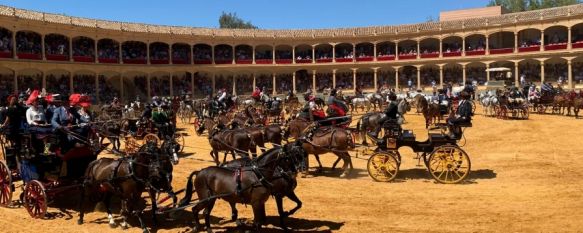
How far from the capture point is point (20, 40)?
38.4 meters

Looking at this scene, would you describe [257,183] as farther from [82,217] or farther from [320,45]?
[320,45]

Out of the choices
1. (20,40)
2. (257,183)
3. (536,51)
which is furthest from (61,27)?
(536,51)

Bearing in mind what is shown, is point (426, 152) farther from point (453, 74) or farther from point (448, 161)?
point (453, 74)

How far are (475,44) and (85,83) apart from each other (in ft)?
123

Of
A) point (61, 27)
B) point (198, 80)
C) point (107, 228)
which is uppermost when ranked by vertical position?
point (61, 27)

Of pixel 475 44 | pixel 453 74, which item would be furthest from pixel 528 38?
pixel 453 74

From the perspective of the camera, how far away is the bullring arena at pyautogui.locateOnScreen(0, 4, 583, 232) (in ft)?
33.0

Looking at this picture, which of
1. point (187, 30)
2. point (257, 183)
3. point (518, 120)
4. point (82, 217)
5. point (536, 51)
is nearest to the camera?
point (257, 183)

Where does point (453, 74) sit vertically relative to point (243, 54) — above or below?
below

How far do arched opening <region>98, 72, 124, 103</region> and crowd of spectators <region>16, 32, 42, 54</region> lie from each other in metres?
5.81

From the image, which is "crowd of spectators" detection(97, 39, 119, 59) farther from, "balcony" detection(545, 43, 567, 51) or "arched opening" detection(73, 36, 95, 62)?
"balcony" detection(545, 43, 567, 51)

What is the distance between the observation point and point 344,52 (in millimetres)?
56062

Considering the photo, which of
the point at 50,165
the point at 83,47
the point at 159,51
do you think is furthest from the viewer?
the point at 159,51

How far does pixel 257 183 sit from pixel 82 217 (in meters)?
3.98
